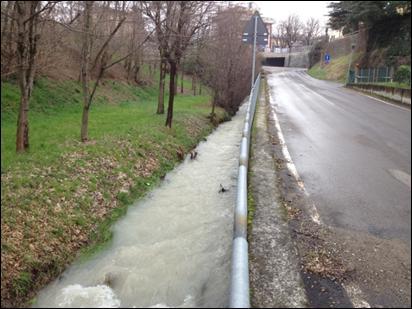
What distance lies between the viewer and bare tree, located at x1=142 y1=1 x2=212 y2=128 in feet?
40.4

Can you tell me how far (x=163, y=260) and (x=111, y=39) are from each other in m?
12.6

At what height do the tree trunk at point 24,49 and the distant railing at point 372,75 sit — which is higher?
the distant railing at point 372,75

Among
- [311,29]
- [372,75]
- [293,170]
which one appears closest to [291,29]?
[311,29]

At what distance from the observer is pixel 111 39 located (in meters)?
16.4

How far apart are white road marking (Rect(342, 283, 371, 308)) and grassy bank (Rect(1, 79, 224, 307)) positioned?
12.9ft

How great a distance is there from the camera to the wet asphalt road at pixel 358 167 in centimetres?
579

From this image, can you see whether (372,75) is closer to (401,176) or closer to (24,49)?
(401,176)

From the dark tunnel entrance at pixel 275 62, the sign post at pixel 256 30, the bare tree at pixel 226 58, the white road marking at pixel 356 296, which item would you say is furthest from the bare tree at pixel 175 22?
the dark tunnel entrance at pixel 275 62

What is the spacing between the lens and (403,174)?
775 centimetres

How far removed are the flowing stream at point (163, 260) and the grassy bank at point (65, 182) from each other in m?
0.34

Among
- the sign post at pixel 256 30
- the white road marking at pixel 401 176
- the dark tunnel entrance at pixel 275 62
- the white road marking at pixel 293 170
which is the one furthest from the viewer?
the dark tunnel entrance at pixel 275 62

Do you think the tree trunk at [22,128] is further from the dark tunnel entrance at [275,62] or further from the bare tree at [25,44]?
the dark tunnel entrance at [275,62]

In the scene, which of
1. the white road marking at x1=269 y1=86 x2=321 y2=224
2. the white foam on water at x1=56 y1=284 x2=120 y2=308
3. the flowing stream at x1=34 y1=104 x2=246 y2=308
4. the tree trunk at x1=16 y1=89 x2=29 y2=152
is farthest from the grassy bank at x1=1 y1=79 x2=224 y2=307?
the white road marking at x1=269 y1=86 x2=321 y2=224

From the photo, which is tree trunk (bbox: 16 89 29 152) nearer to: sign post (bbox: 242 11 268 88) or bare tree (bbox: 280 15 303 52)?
sign post (bbox: 242 11 268 88)
